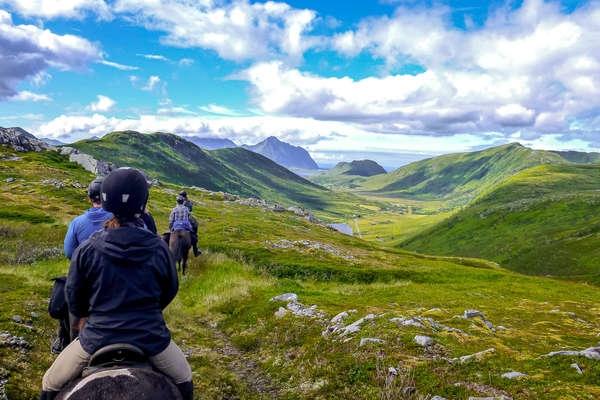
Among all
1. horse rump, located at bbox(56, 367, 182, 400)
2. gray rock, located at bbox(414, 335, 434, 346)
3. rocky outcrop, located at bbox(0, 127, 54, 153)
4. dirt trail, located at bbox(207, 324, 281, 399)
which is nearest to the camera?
horse rump, located at bbox(56, 367, 182, 400)

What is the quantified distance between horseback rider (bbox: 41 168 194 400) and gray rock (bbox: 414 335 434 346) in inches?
265

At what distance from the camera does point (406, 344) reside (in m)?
8.96

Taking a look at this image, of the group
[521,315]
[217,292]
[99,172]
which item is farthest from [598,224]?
[99,172]

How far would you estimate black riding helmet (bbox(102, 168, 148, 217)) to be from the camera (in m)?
4.73

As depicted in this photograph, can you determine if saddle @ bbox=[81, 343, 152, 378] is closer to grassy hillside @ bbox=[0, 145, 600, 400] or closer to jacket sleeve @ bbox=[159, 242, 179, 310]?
jacket sleeve @ bbox=[159, 242, 179, 310]

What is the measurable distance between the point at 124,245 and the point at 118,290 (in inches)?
25.0

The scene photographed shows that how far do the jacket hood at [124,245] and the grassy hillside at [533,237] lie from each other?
3675 inches

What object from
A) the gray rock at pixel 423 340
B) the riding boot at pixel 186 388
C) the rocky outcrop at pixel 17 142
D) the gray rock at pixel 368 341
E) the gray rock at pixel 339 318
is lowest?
the gray rock at pixel 339 318

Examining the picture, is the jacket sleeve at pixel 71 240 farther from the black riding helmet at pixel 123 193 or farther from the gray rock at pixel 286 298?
the gray rock at pixel 286 298

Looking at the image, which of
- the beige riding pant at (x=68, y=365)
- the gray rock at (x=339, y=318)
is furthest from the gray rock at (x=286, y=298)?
the beige riding pant at (x=68, y=365)

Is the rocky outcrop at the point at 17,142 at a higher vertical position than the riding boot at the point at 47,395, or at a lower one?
higher

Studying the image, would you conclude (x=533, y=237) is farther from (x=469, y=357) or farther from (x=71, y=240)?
(x=71, y=240)

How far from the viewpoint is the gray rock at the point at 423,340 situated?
8.92m

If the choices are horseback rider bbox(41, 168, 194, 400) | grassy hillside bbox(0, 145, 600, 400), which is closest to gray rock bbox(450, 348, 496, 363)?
grassy hillside bbox(0, 145, 600, 400)
